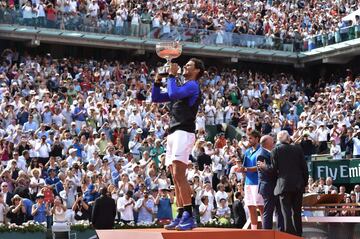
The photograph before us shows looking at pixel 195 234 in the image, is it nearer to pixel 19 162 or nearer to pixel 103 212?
pixel 103 212

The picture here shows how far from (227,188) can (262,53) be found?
47.6 ft

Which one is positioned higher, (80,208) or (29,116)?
(29,116)

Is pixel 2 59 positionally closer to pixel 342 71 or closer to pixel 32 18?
pixel 32 18

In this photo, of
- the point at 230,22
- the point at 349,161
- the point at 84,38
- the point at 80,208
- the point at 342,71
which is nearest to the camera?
the point at 80,208

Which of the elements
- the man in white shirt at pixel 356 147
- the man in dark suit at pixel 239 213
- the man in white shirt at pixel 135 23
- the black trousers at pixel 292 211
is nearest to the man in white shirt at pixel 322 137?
the man in white shirt at pixel 356 147

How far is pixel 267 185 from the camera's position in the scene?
13.2 meters

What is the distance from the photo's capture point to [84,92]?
87.2 ft

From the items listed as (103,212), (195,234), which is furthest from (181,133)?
(103,212)

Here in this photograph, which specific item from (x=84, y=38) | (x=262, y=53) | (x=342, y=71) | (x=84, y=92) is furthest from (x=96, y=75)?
(x=342, y=71)

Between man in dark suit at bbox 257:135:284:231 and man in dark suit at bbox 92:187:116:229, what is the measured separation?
477 centimetres

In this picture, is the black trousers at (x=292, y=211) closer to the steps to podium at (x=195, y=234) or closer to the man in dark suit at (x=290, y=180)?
the man in dark suit at (x=290, y=180)

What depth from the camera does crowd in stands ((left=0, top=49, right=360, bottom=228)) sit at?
2002 centimetres

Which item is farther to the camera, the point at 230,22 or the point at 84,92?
the point at 230,22

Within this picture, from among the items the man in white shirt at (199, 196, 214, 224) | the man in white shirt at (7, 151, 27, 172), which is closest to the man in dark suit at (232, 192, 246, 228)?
the man in white shirt at (199, 196, 214, 224)
